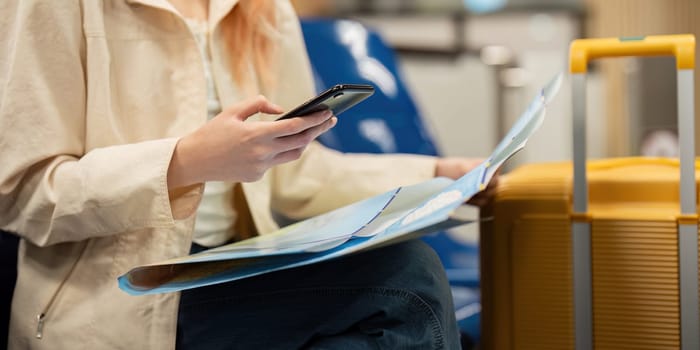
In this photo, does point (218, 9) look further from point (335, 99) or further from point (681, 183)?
point (681, 183)

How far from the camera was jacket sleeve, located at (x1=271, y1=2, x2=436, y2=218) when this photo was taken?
3.59 ft

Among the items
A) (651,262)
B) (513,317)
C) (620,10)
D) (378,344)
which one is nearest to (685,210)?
(651,262)

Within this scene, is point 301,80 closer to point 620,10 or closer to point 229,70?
point 229,70

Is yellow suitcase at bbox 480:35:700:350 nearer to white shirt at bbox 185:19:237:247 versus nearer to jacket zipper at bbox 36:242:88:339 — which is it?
white shirt at bbox 185:19:237:247

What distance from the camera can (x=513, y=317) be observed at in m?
0.97

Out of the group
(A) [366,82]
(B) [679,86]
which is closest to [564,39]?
(A) [366,82]

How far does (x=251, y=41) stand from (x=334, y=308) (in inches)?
15.2

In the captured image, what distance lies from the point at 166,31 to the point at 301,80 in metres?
0.27

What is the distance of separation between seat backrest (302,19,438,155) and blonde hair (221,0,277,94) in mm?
556

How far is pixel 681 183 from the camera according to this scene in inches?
34.6

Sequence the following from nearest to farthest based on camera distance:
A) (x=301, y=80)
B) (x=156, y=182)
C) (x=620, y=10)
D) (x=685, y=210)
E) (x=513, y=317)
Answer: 1. (x=156, y=182)
2. (x=685, y=210)
3. (x=513, y=317)
4. (x=301, y=80)
5. (x=620, y=10)

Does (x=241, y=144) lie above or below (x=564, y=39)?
above

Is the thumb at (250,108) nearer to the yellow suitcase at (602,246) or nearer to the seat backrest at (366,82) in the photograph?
the yellow suitcase at (602,246)

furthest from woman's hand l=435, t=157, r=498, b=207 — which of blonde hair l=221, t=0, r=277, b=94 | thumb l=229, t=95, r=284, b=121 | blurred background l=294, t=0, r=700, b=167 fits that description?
blurred background l=294, t=0, r=700, b=167
